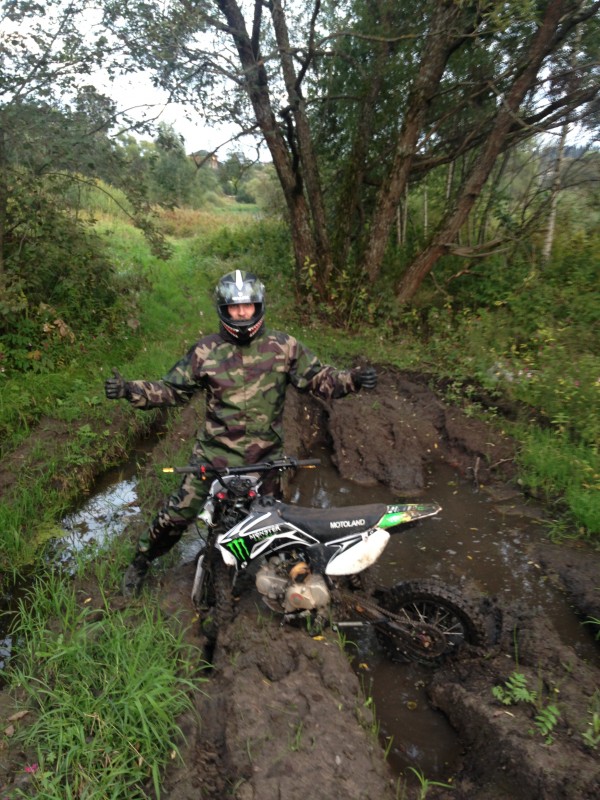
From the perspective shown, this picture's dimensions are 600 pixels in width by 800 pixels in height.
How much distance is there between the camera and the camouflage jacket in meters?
3.40

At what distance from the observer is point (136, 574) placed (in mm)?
4012

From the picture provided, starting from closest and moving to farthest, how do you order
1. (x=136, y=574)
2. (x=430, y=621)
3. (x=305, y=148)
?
(x=430, y=621)
(x=136, y=574)
(x=305, y=148)

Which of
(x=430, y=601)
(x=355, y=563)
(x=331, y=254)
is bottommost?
(x=430, y=601)

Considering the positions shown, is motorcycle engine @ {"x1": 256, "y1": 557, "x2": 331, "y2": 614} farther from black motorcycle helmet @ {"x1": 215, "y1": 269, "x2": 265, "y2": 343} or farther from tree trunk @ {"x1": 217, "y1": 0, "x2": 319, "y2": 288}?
tree trunk @ {"x1": 217, "y1": 0, "x2": 319, "y2": 288}

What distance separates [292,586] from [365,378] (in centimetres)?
129

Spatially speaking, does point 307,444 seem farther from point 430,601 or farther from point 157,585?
point 430,601

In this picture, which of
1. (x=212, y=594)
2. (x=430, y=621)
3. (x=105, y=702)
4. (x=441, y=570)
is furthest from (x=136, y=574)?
(x=441, y=570)

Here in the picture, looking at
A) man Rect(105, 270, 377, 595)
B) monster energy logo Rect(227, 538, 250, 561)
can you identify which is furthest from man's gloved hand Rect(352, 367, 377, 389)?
monster energy logo Rect(227, 538, 250, 561)

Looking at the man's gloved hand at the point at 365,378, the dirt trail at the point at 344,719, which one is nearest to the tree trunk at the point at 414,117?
the man's gloved hand at the point at 365,378

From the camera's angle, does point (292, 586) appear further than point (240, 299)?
No

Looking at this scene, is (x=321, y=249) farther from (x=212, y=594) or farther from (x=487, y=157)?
(x=212, y=594)

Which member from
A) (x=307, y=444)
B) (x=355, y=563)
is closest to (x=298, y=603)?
(x=355, y=563)

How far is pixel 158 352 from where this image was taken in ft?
27.5

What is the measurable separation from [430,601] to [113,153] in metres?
6.67
